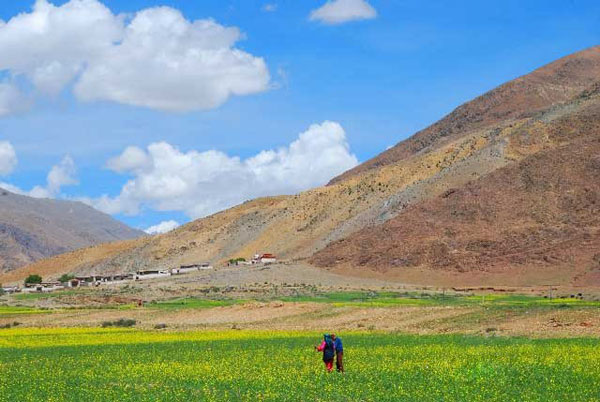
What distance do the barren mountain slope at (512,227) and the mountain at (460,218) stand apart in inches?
6.9

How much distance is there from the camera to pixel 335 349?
30.6 meters

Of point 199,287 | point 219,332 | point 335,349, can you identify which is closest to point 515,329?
point 219,332

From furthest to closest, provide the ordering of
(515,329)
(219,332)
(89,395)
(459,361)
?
(219,332), (515,329), (459,361), (89,395)

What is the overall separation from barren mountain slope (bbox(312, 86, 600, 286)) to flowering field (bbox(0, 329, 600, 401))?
218 feet

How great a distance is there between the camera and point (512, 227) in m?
122

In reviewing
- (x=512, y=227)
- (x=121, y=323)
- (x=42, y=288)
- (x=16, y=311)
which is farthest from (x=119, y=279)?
(x=121, y=323)

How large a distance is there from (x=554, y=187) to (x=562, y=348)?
9296 centimetres

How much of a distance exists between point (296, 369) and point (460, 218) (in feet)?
329

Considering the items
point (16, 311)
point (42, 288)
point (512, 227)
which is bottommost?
point (16, 311)

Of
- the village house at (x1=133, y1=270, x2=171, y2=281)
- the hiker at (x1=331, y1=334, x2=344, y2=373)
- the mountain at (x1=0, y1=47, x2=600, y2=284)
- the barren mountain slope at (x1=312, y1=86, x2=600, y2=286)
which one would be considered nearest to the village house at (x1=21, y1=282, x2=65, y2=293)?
the village house at (x1=133, y1=270, x2=171, y2=281)

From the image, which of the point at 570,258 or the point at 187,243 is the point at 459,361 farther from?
the point at 187,243

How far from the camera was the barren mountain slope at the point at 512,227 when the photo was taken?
364 feet

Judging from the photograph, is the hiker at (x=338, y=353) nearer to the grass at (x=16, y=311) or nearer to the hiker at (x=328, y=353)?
the hiker at (x=328, y=353)

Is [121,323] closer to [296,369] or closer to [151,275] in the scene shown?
[296,369]
